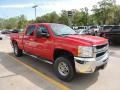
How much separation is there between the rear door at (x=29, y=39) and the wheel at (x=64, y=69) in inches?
81.3

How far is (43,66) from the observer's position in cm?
802

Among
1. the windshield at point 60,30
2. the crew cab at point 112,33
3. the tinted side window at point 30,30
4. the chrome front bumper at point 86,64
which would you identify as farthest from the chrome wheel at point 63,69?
the crew cab at point 112,33

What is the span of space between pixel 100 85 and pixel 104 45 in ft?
4.27

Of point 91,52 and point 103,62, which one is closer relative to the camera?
point 91,52

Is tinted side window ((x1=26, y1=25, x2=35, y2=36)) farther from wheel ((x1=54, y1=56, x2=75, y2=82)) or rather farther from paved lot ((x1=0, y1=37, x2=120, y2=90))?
wheel ((x1=54, y1=56, x2=75, y2=82))

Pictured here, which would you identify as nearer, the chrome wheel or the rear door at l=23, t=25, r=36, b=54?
the chrome wheel

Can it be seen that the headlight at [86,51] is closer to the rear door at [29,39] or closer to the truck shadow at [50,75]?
the truck shadow at [50,75]

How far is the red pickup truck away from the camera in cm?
554

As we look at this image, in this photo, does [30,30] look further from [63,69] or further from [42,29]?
[63,69]

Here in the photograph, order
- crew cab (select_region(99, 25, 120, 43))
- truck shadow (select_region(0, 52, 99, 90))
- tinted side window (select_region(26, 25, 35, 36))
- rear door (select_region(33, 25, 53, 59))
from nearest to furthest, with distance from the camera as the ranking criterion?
truck shadow (select_region(0, 52, 99, 90))
rear door (select_region(33, 25, 53, 59))
tinted side window (select_region(26, 25, 35, 36))
crew cab (select_region(99, 25, 120, 43))

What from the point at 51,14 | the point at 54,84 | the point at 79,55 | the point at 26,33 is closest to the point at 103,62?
the point at 79,55

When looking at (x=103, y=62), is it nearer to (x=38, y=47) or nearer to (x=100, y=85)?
(x=100, y=85)

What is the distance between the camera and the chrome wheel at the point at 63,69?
19.9ft

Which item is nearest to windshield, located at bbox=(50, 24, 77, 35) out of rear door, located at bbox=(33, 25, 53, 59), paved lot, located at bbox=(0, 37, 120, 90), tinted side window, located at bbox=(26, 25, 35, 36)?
rear door, located at bbox=(33, 25, 53, 59)
